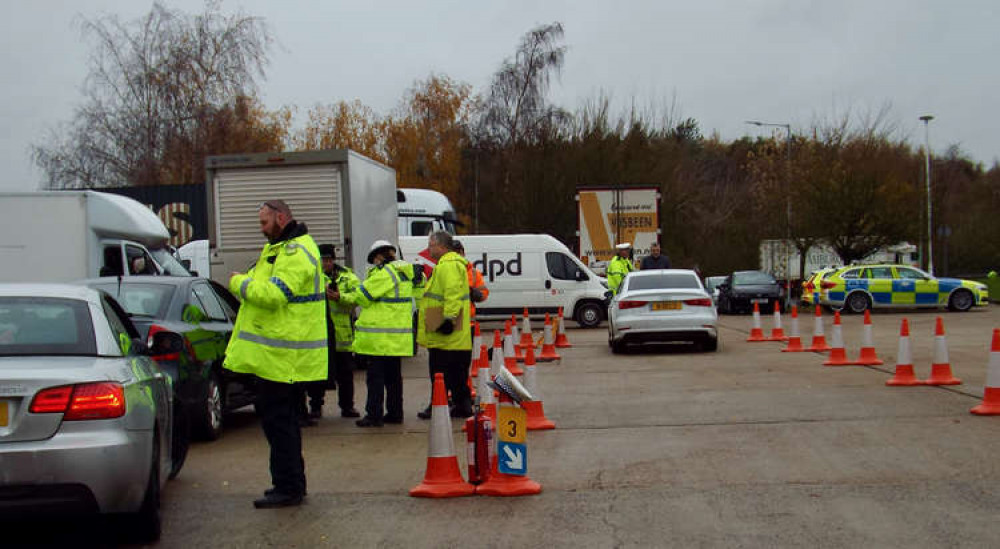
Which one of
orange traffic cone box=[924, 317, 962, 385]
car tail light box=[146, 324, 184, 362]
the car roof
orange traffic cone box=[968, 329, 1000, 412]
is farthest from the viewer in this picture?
orange traffic cone box=[924, 317, 962, 385]

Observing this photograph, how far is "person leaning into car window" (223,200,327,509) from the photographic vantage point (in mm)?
6848

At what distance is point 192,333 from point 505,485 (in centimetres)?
384

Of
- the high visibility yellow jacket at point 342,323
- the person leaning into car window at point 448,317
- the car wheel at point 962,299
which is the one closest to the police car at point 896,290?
the car wheel at point 962,299

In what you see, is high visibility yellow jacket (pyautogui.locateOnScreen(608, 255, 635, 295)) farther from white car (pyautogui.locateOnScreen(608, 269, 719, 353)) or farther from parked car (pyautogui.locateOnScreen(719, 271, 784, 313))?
parked car (pyautogui.locateOnScreen(719, 271, 784, 313))

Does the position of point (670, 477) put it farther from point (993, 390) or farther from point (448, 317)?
point (993, 390)

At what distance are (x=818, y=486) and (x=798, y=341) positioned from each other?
1108 centimetres

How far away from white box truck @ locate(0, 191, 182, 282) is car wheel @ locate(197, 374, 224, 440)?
7132 mm

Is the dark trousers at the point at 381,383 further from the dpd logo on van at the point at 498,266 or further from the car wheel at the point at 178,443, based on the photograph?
the dpd logo on van at the point at 498,266

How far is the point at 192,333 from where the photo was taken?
9797 millimetres

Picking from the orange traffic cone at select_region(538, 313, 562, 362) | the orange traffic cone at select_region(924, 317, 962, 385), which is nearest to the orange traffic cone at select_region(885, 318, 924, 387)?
the orange traffic cone at select_region(924, 317, 962, 385)

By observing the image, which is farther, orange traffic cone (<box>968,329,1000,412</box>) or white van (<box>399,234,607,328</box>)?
white van (<box>399,234,607,328</box>)

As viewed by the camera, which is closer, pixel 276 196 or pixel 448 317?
pixel 448 317

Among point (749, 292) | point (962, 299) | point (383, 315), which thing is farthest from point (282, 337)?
point (749, 292)

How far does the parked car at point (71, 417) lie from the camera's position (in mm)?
5258
